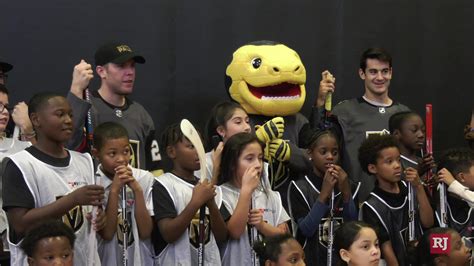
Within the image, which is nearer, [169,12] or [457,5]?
[169,12]

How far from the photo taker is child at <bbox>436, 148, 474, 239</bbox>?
470 centimetres

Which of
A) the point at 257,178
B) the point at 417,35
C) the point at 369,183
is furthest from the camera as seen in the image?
the point at 417,35

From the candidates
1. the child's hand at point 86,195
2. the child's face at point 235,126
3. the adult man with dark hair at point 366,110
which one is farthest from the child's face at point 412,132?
the child's hand at point 86,195

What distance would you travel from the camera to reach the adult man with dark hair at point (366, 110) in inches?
195

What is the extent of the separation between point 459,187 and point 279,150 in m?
0.93

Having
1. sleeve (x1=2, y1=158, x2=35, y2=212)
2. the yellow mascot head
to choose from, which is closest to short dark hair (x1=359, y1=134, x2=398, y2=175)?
the yellow mascot head

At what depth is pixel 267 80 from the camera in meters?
4.91

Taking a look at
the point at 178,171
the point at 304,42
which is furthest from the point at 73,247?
the point at 304,42

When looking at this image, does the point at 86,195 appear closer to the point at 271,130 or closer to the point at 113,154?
the point at 113,154

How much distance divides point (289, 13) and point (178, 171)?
→ 5.94 feet

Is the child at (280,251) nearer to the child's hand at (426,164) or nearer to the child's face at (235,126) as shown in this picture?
the child's face at (235,126)

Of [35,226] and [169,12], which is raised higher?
[169,12]

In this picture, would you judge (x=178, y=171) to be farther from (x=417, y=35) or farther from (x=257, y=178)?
(x=417, y=35)

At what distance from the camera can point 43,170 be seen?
3734mm
